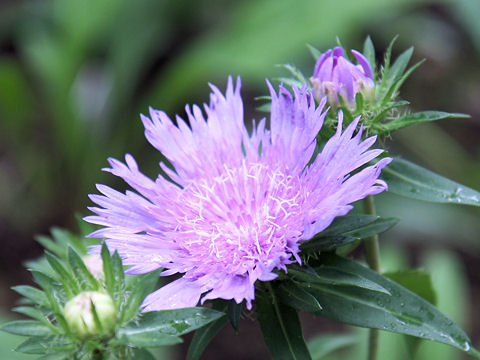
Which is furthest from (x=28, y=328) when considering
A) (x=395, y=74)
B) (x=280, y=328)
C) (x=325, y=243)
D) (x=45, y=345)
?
(x=395, y=74)

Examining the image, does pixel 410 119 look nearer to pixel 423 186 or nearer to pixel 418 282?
pixel 423 186

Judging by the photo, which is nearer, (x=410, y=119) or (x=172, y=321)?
(x=172, y=321)

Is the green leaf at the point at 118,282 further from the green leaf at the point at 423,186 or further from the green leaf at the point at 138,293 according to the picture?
the green leaf at the point at 423,186

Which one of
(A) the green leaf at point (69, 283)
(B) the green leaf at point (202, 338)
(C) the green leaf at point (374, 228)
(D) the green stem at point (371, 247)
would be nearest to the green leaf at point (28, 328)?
(A) the green leaf at point (69, 283)

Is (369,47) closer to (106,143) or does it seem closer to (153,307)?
(153,307)

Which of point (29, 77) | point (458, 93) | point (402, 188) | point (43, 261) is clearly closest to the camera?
point (402, 188)

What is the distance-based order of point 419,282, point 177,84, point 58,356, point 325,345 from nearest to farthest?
1. point 58,356
2. point 419,282
3. point 325,345
4. point 177,84

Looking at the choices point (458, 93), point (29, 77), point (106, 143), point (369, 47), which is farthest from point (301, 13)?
point (369, 47)
